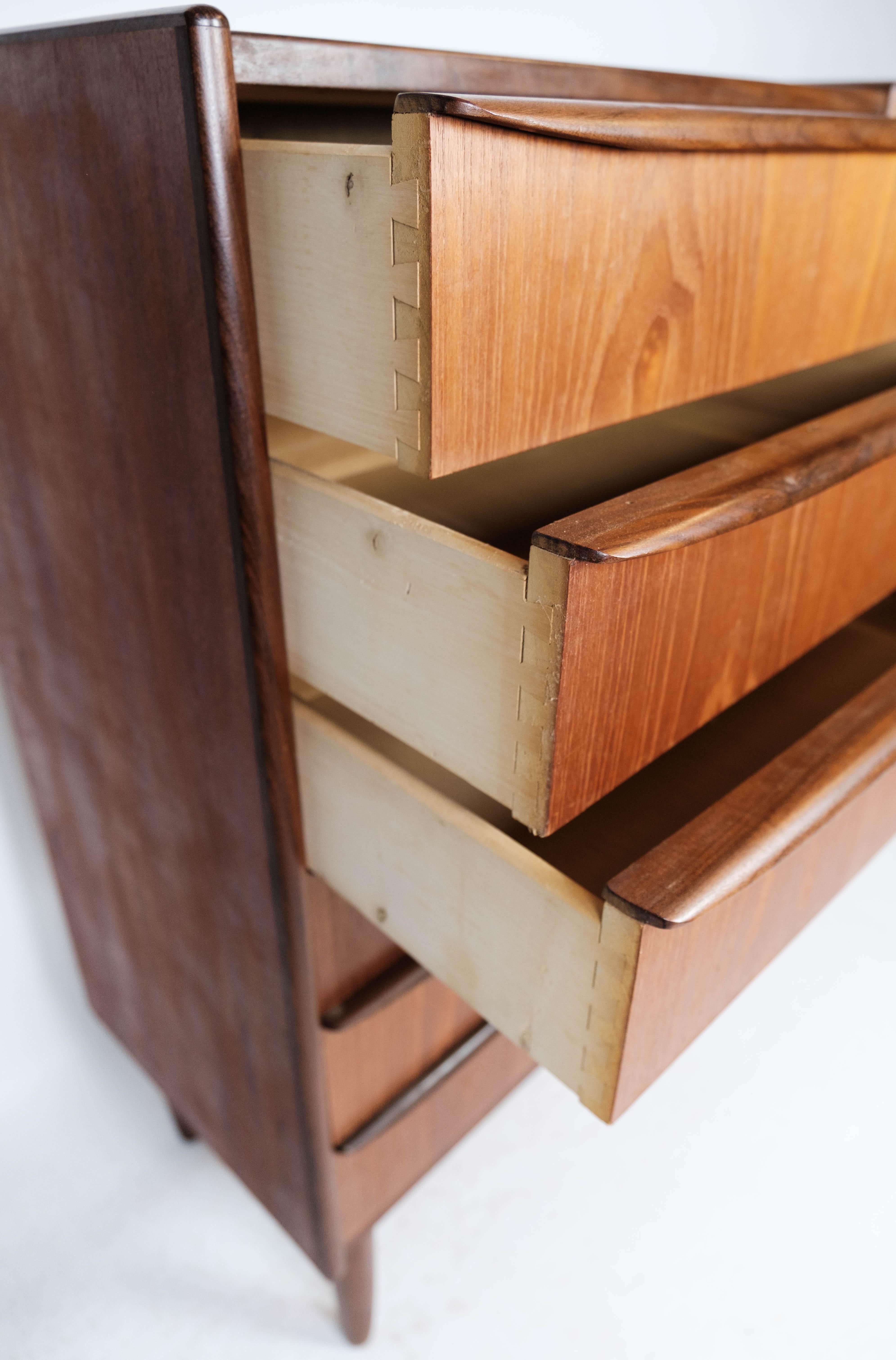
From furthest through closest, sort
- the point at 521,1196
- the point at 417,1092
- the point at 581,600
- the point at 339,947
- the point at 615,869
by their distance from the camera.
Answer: the point at 521,1196 → the point at 417,1092 → the point at 339,947 → the point at 615,869 → the point at 581,600

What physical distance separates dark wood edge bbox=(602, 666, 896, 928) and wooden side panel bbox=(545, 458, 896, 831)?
0.04 meters

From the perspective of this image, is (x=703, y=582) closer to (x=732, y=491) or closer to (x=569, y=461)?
(x=732, y=491)

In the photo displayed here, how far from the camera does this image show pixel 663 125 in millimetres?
338

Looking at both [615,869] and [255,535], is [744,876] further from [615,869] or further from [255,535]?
[255,535]

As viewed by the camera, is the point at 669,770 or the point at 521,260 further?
the point at 669,770

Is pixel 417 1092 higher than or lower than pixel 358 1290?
higher

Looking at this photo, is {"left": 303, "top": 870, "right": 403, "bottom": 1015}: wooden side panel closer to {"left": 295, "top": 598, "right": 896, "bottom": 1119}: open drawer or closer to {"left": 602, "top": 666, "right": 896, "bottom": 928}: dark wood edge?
{"left": 295, "top": 598, "right": 896, "bottom": 1119}: open drawer

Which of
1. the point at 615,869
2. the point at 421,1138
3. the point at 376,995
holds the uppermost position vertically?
the point at 615,869

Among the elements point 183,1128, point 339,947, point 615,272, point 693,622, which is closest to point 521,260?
point 615,272

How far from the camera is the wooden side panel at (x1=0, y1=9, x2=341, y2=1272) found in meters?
0.37

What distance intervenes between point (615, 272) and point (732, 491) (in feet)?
0.32

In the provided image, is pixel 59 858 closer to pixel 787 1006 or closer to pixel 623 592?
pixel 623 592

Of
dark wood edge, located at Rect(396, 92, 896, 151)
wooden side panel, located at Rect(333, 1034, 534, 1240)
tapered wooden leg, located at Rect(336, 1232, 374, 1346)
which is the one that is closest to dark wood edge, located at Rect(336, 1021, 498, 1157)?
wooden side panel, located at Rect(333, 1034, 534, 1240)

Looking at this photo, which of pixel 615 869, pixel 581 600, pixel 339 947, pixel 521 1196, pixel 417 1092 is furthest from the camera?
pixel 521 1196
